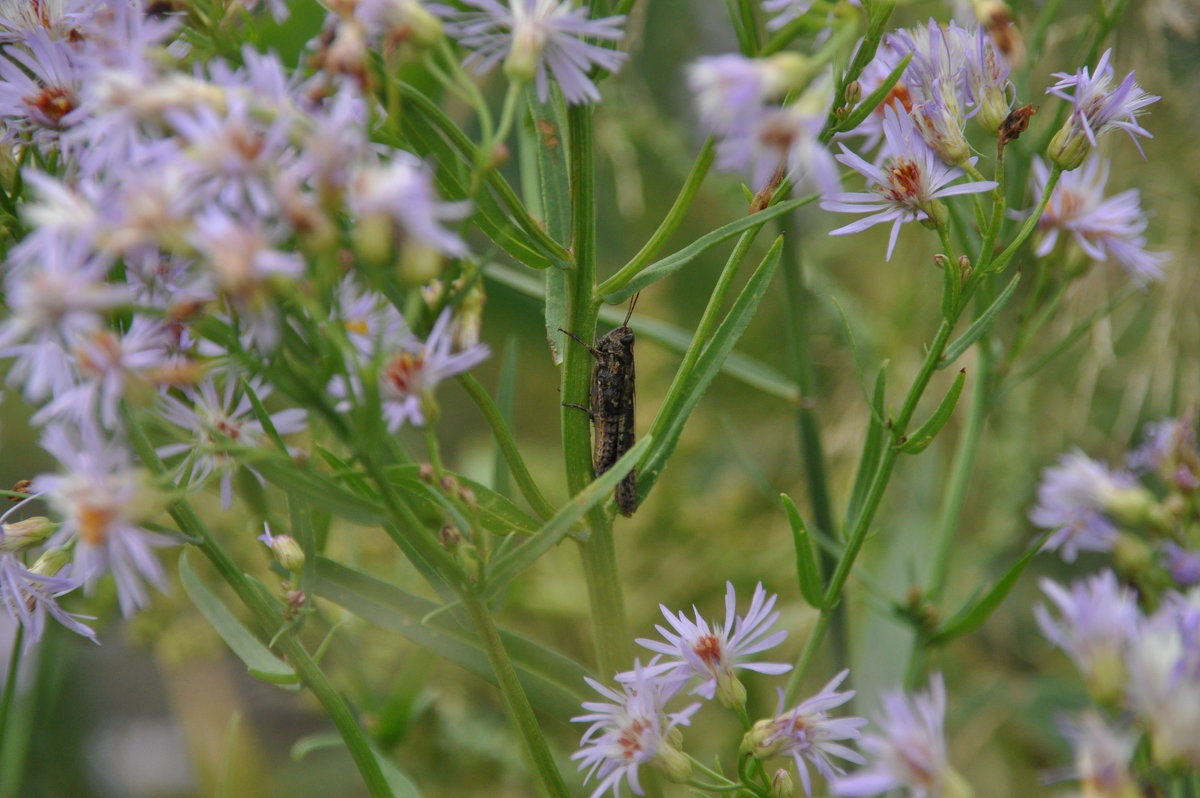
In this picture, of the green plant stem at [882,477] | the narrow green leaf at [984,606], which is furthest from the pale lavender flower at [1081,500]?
the green plant stem at [882,477]

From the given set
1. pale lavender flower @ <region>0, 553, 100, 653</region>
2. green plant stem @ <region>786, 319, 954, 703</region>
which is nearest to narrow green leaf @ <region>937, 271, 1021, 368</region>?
green plant stem @ <region>786, 319, 954, 703</region>

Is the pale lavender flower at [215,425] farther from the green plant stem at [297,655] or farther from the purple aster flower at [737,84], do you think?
the purple aster flower at [737,84]

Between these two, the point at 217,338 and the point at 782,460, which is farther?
the point at 782,460

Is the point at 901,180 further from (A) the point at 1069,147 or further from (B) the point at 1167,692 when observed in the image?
(B) the point at 1167,692

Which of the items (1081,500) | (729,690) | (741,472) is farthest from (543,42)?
(741,472)

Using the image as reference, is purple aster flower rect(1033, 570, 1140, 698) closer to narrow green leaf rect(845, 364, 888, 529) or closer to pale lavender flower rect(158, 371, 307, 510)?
narrow green leaf rect(845, 364, 888, 529)

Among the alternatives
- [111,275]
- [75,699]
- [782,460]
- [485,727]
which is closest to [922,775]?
[111,275]

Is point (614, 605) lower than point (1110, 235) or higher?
lower

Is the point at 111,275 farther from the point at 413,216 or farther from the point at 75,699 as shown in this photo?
the point at 75,699
